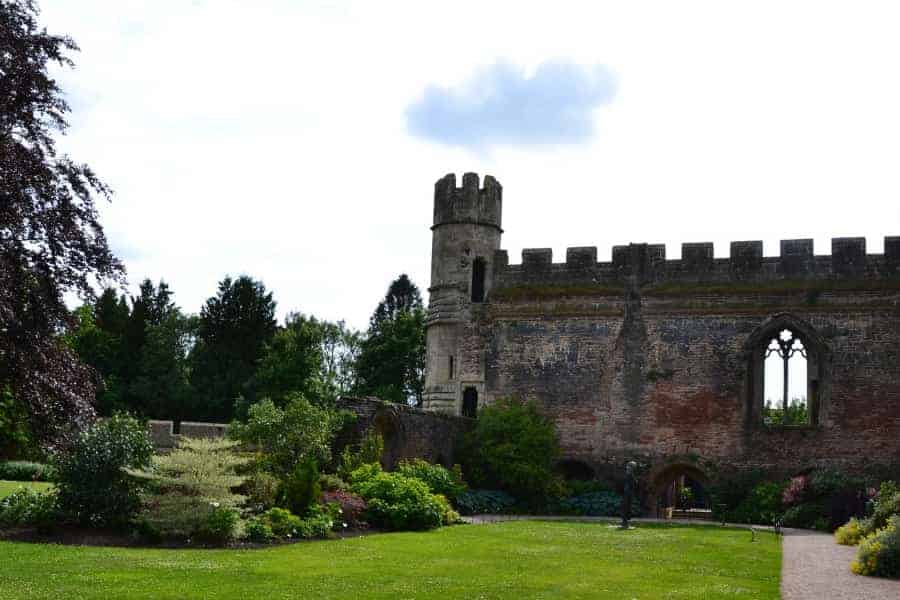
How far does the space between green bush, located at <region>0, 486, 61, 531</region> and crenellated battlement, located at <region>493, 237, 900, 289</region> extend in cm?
1825

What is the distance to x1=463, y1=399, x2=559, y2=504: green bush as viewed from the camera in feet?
90.1

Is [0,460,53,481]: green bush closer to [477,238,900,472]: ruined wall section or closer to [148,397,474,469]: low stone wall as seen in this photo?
[148,397,474,469]: low stone wall

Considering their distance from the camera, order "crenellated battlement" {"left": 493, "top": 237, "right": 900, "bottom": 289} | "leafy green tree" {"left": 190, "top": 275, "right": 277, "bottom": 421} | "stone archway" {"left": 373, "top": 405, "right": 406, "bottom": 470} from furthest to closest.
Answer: "leafy green tree" {"left": 190, "top": 275, "right": 277, "bottom": 421}
"crenellated battlement" {"left": 493, "top": 237, "right": 900, "bottom": 289}
"stone archway" {"left": 373, "top": 405, "right": 406, "bottom": 470}

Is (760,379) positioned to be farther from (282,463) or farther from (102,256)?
(102,256)

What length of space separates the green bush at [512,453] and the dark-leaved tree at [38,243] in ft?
56.0

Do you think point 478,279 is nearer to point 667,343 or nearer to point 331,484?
point 667,343

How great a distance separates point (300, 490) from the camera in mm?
17672

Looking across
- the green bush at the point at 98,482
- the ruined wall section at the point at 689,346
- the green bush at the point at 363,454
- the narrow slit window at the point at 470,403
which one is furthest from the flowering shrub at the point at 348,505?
the narrow slit window at the point at 470,403

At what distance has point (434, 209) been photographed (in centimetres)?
3259

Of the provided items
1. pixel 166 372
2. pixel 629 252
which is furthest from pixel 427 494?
pixel 166 372

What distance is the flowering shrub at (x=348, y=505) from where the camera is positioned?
1833 centimetres

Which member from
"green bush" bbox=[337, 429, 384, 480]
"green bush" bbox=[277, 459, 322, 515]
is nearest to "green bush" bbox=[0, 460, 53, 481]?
"green bush" bbox=[337, 429, 384, 480]

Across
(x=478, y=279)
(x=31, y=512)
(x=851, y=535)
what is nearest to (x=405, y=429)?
(x=478, y=279)

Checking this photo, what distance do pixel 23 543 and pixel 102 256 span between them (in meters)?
5.04
